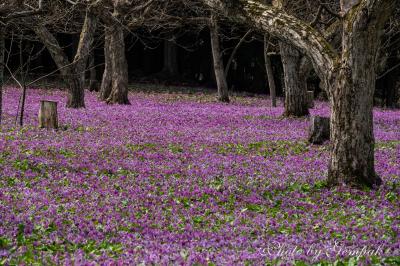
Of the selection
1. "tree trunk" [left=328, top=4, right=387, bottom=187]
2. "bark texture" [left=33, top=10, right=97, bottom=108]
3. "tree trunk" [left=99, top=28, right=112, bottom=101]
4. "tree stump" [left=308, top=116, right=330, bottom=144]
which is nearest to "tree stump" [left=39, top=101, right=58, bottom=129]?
"bark texture" [left=33, top=10, right=97, bottom=108]

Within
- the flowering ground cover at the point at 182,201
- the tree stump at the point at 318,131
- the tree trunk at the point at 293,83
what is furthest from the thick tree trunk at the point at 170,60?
the tree stump at the point at 318,131

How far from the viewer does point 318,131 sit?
1925 cm

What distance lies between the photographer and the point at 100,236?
9.04m

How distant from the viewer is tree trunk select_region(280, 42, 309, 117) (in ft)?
86.7

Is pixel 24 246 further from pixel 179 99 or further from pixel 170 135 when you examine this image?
pixel 179 99

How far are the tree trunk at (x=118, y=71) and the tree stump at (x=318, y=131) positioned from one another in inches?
555

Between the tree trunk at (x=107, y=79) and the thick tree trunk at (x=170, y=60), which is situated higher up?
the thick tree trunk at (x=170, y=60)

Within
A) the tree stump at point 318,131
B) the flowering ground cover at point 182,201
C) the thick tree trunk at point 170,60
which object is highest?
the thick tree trunk at point 170,60

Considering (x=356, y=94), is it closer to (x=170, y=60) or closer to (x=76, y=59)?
(x=76, y=59)

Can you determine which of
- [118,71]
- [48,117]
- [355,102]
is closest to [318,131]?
[355,102]

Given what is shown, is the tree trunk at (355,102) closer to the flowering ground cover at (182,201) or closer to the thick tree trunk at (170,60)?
the flowering ground cover at (182,201)

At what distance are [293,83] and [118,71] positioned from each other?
9322mm

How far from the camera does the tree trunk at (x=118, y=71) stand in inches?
1233

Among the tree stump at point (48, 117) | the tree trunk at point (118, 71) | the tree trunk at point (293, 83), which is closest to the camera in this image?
the tree stump at point (48, 117)
